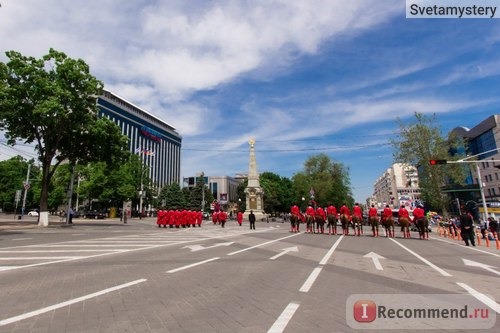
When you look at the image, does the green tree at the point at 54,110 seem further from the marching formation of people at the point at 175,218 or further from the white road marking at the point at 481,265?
the white road marking at the point at 481,265

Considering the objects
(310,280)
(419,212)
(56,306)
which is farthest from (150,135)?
(56,306)

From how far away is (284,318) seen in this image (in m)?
5.18

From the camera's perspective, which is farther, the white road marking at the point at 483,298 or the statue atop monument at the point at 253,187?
the statue atop monument at the point at 253,187

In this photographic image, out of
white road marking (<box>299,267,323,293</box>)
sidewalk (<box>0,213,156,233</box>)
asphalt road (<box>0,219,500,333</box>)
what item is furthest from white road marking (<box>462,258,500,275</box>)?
sidewalk (<box>0,213,156,233</box>)

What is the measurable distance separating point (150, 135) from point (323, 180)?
75923 mm

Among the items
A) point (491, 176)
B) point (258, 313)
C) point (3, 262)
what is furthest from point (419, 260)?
point (491, 176)

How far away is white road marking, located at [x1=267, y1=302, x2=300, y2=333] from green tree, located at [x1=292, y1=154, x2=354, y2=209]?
79303mm

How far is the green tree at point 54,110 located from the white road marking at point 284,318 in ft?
101

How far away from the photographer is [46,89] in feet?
100.0

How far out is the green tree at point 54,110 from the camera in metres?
30.7

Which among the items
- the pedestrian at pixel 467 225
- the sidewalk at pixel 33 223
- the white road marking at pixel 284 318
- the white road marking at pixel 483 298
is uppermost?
the sidewalk at pixel 33 223

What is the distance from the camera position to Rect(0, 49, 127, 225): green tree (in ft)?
101

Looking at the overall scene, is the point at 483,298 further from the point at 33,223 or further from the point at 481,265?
the point at 33,223
